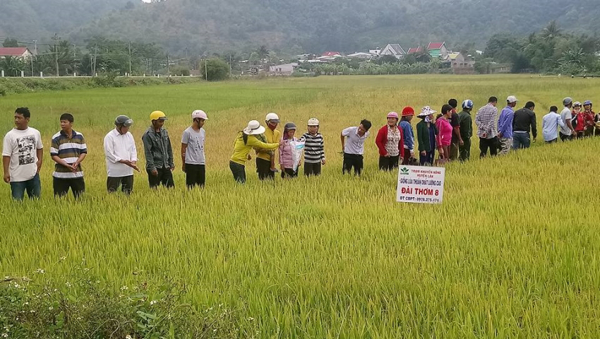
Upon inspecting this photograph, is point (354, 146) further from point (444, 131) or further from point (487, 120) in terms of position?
point (487, 120)

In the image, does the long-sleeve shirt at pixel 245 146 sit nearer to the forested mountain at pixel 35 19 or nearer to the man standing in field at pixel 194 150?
the man standing in field at pixel 194 150

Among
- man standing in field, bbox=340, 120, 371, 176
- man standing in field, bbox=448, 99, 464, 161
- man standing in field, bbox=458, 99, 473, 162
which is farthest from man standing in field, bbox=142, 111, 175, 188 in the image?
man standing in field, bbox=458, 99, 473, 162

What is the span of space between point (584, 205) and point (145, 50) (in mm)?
95080

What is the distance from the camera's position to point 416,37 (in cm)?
17662

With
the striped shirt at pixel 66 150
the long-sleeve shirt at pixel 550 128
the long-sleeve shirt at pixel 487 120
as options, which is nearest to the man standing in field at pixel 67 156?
the striped shirt at pixel 66 150

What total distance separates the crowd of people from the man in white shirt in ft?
0.04

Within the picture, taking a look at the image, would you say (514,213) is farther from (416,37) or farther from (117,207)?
(416,37)

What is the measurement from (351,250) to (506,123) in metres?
6.91

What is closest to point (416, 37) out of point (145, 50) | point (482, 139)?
point (145, 50)

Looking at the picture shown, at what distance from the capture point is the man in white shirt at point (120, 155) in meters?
6.60

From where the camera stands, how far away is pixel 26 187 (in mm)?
6562

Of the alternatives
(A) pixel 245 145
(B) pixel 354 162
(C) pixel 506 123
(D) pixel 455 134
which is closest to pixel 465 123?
(D) pixel 455 134

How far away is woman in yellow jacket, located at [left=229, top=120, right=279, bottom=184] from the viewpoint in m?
7.37

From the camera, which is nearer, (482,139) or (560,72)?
(482,139)
